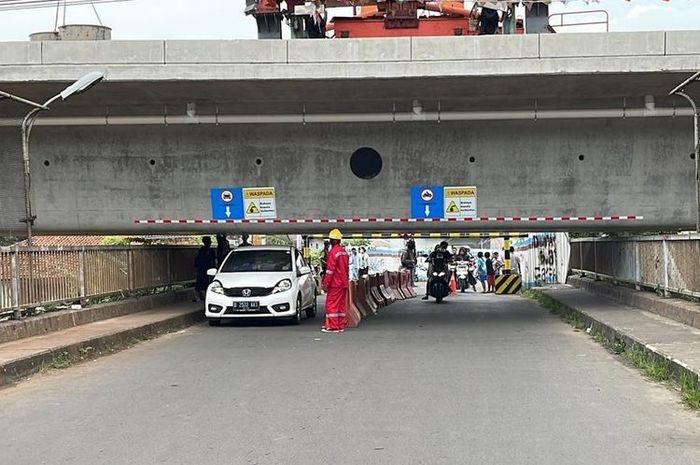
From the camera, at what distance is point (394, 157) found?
1745 cm

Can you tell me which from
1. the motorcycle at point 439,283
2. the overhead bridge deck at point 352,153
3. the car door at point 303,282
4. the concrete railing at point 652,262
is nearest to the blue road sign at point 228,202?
the overhead bridge deck at point 352,153

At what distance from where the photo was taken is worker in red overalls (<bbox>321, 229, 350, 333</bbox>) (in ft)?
48.5

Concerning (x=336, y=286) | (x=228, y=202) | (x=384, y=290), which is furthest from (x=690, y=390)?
(x=384, y=290)

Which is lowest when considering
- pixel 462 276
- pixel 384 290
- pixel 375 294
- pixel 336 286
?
pixel 462 276

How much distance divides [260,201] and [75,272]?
14.5ft

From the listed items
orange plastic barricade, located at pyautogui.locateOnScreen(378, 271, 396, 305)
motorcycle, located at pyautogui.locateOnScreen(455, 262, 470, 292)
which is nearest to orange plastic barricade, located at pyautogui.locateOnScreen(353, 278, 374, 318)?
orange plastic barricade, located at pyautogui.locateOnScreen(378, 271, 396, 305)

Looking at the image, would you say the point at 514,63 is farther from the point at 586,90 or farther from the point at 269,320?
the point at 269,320

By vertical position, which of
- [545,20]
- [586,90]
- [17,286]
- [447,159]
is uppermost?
[545,20]

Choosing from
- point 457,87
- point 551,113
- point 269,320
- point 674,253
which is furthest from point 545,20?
point 269,320

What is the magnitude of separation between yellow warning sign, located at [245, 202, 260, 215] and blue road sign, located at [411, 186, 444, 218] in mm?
3399

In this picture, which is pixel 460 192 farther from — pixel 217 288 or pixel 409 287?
pixel 409 287

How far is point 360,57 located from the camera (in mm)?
14383

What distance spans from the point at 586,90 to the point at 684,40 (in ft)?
6.93

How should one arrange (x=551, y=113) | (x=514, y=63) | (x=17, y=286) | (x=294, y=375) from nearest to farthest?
1. (x=294, y=375)
2. (x=17, y=286)
3. (x=514, y=63)
4. (x=551, y=113)
